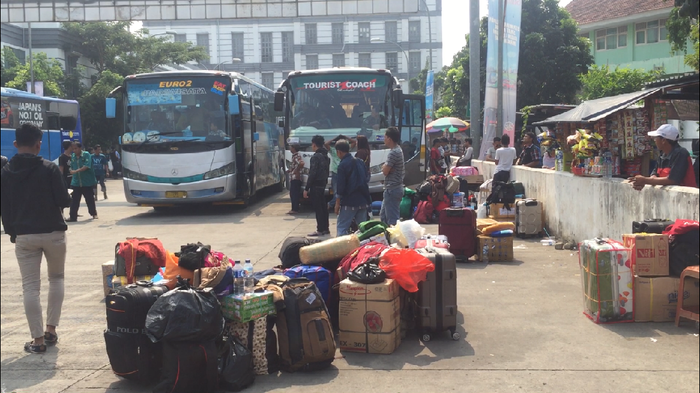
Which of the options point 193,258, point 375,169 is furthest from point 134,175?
point 193,258

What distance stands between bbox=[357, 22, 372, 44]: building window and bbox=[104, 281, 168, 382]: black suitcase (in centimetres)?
6609

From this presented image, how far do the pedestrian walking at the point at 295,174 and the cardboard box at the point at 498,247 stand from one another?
7275 millimetres

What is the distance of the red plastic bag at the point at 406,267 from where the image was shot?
605 cm

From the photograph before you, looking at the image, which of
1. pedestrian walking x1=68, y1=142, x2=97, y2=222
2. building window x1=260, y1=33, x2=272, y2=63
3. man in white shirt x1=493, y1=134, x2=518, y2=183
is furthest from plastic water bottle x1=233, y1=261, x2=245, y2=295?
building window x1=260, y1=33, x2=272, y2=63

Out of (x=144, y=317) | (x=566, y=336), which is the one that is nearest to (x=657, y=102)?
(x=566, y=336)

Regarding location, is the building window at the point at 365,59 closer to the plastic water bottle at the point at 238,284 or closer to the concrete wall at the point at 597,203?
the concrete wall at the point at 597,203

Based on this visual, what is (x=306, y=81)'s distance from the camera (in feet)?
56.8

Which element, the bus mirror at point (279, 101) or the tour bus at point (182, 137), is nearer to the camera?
the tour bus at point (182, 137)

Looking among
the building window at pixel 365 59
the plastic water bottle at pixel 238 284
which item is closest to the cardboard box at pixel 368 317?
the plastic water bottle at pixel 238 284

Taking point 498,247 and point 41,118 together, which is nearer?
point 498,247

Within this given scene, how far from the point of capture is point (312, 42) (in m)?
69.9

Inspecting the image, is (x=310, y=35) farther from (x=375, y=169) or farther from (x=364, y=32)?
(x=375, y=169)

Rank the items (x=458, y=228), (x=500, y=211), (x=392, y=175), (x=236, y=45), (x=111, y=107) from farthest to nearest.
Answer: (x=236, y=45) < (x=111, y=107) < (x=500, y=211) < (x=392, y=175) < (x=458, y=228)

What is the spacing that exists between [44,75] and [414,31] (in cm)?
4173
